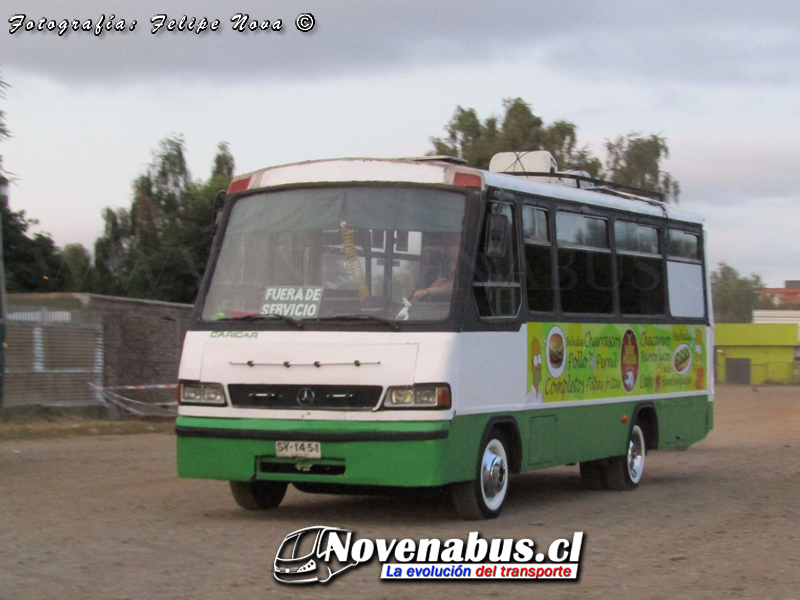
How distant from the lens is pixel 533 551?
8.62m

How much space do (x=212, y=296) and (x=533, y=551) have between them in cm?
357

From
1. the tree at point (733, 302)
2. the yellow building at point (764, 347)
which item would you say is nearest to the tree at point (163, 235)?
the yellow building at point (764, 347)

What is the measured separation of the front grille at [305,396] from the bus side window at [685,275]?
5843mm

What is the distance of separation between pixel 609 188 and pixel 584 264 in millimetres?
1909

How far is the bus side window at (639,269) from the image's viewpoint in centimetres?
1336

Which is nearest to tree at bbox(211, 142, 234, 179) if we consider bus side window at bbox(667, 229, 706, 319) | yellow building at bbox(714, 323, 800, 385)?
yellow building at bbox(714, 323, 800, 385)

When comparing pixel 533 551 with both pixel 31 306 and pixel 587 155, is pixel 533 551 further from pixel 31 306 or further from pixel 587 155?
pixel 587 155

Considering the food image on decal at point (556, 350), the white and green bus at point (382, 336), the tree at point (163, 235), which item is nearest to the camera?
the white and green bus at point (382, 336)

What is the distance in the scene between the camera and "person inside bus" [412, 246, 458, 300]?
9.96 metres

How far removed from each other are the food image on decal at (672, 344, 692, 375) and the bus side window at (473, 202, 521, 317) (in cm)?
417

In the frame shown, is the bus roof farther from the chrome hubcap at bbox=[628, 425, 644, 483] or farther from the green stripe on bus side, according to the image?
the chrome hubcap at bbox=[628, 425, 644, 483]

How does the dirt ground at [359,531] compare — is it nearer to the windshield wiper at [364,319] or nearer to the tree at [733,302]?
the windshield wiper at [364,319]

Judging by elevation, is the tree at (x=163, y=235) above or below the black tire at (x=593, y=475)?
above

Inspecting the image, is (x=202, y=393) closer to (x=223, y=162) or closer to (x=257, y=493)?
(x=257, y=493)
